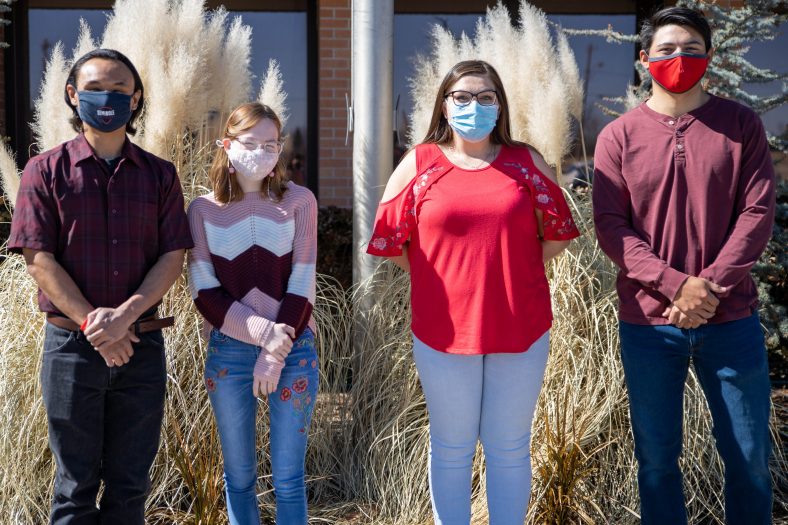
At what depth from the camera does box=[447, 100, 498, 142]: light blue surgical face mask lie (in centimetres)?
289

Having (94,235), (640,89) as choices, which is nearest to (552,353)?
(94,235)

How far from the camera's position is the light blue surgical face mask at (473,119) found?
2.89 metres

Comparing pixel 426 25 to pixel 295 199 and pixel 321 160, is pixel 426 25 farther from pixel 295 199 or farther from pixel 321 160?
pixel 295 199

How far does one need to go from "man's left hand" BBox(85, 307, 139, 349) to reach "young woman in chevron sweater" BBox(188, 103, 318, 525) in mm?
298

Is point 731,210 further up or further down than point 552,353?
further up

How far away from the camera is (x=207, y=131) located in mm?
4285

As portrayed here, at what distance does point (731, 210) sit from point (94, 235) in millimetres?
2091

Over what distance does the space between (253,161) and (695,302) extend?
1.53 m

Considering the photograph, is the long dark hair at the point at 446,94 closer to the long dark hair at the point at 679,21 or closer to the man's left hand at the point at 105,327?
the long dark hair at the point at 679,21

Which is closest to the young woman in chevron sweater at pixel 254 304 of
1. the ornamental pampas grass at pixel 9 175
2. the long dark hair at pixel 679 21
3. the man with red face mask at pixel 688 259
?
the man with red face mask at pixel 688 259

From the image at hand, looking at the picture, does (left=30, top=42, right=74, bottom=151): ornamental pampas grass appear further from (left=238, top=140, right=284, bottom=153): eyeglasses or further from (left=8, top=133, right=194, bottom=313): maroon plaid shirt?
(left=238, top=140, right=284, bottom=153): eyeglasses

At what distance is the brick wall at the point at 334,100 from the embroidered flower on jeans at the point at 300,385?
454 centimetres

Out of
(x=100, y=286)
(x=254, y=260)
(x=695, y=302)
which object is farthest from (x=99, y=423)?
(x=695, y=302)

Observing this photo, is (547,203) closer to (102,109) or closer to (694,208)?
(694,208)
